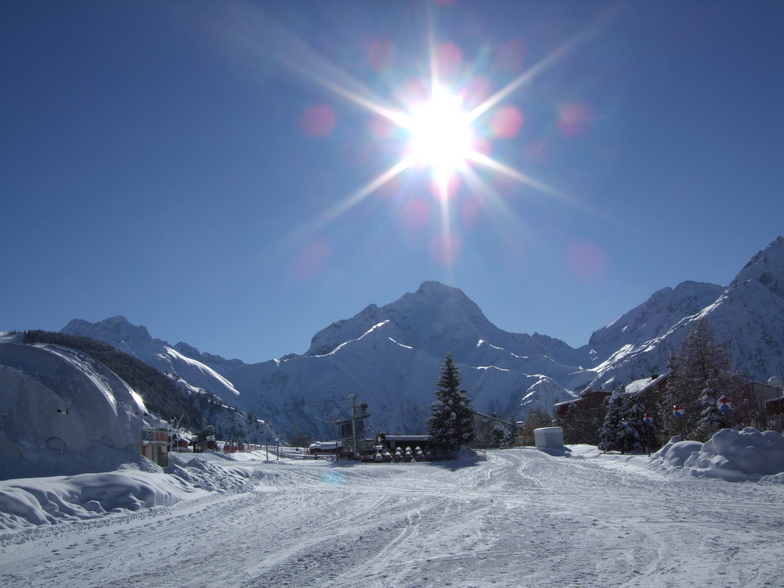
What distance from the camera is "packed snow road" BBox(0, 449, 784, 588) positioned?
693 cm

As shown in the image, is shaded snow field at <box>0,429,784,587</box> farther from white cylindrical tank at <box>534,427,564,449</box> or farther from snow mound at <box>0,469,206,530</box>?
white cylindrical tank at <box>534,427,564,449</box>

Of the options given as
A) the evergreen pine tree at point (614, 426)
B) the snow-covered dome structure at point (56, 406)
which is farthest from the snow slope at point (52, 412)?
the evergreen pine tree at point (614, 426)

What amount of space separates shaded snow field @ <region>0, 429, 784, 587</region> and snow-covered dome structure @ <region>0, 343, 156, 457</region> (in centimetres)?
559

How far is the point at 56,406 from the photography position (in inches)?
832

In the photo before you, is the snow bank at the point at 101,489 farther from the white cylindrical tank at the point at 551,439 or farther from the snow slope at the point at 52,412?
the white cylindrical tank at the point at 551,439

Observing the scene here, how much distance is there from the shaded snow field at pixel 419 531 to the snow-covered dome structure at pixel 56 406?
5.59m

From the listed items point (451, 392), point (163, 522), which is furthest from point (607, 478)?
point (451, 392)

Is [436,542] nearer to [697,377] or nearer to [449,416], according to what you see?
[697,377]

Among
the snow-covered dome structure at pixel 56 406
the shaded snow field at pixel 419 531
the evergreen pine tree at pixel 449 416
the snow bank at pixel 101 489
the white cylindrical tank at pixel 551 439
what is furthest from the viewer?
the white cylindrical tank at pixel 551 439

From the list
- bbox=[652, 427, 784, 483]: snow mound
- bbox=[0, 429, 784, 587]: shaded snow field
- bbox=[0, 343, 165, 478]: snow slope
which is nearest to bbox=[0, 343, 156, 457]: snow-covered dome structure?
bbox=[0, 343, 165, 478]: snow slope

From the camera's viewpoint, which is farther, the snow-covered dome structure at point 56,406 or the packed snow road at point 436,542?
the snow-covered dome structure at point 56,406

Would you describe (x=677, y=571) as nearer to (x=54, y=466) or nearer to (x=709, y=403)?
(x=54, y=466)

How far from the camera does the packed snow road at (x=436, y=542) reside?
693 cm

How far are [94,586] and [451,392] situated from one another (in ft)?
131
